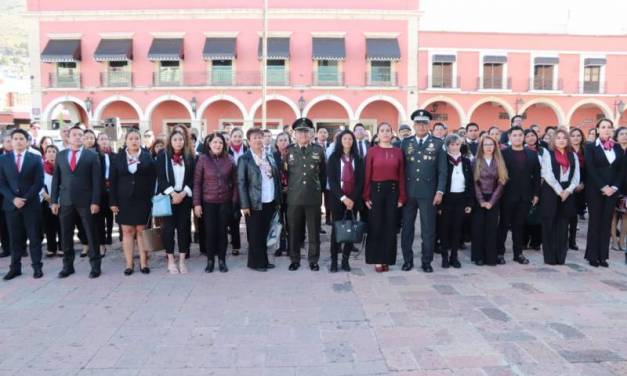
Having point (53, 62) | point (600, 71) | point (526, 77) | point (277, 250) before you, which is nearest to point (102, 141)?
point (277, 250)

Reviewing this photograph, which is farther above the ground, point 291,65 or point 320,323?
point 291,65

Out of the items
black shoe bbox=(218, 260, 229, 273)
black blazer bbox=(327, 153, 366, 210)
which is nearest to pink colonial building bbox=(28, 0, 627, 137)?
black blazer bbox=(327, 153, 366, 210)

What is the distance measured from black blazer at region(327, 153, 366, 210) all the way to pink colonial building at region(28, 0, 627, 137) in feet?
65.0

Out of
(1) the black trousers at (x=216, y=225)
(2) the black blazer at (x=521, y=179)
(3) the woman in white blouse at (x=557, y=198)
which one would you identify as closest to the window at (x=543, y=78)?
(3) the woman in white blouse at (x=557, y=198)

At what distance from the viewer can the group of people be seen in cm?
600

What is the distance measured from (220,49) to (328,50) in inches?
219

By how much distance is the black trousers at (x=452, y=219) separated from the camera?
6.33 m

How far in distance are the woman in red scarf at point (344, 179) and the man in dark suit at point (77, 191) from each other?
290 centimetres

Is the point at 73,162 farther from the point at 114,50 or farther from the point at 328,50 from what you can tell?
the point at 114,50

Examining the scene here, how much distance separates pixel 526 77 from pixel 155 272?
26057 mm

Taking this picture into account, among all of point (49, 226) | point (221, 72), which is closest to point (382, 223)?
point (49, 226)

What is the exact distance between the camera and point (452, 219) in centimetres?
638

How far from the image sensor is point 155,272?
20.5 feet

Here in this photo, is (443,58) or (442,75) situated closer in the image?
(443,58)
